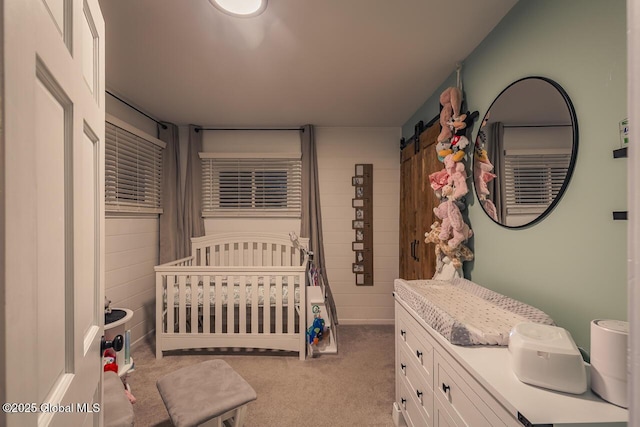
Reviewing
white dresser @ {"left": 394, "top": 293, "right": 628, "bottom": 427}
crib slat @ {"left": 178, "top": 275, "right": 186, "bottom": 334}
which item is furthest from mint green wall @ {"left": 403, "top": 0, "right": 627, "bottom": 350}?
crib slat @ {"left": 178, "top": 275, "right": 186, "bottom": 334}

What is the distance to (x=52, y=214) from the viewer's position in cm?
54

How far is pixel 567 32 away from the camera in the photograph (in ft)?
3.52

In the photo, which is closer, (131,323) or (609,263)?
(609,263)

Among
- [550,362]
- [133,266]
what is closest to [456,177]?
[550,362]

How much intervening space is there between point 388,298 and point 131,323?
2792 mm

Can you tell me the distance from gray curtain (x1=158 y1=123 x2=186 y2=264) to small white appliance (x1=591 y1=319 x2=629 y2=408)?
337 centimetres

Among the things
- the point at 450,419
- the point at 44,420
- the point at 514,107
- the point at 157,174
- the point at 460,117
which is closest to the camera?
the point at 44,420

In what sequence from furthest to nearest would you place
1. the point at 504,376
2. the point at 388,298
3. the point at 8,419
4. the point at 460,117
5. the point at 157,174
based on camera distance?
the point at 388,298
the point at 157,174
the point at 460,117
the point at 504,376
the point at 8,419

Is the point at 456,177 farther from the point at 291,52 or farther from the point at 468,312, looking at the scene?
the point at 291,52

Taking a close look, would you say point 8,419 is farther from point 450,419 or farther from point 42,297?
point 450,419

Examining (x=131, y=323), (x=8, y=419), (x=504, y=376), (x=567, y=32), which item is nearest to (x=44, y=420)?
(x=8, y=419)

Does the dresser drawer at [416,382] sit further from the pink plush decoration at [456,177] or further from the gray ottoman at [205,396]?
the pink plush decoration at [456,177]

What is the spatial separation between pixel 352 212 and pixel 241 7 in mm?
2364

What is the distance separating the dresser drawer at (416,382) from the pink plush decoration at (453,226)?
76 centimetres
